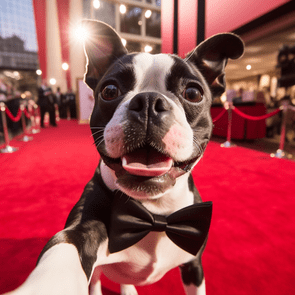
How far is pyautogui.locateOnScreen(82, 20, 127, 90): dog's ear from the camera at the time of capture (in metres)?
1.14

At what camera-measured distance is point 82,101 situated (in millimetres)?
10898

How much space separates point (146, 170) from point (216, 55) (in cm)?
85

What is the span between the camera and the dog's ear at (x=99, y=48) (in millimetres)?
1137

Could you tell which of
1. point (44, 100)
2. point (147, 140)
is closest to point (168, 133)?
point (147, 140)

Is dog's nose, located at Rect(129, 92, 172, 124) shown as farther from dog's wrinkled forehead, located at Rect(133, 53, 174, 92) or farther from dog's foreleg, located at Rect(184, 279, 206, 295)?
dog's foreleg, located at Rect(184, 279, 206, 295)

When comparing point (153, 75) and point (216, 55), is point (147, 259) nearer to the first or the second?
point (153, 75)

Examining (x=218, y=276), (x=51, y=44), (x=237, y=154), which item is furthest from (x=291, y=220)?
(x=51, y=44)

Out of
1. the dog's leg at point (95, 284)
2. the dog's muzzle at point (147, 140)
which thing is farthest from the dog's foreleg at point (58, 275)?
the dog's leg at point (95, 284)

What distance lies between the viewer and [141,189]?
81 cm

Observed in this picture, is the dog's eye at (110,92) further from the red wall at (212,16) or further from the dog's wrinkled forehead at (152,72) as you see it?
the red wall at (212,16)

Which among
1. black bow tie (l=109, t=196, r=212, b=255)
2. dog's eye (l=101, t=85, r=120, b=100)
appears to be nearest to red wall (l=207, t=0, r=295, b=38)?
dog's eye (l=101, t=85, r=120, b=100)

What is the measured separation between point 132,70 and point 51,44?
50.4ft

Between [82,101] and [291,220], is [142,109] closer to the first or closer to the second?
[291,220]

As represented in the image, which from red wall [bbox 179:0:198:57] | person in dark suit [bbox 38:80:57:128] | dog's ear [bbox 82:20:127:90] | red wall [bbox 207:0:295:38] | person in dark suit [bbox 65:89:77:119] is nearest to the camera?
dog's ear [bbox 82:20:127:90]
